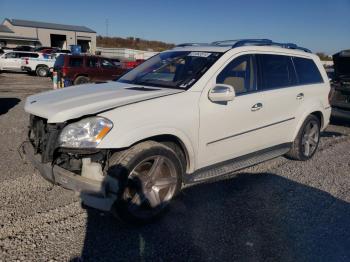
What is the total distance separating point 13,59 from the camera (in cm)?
2212

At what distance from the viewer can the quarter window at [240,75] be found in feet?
13.3

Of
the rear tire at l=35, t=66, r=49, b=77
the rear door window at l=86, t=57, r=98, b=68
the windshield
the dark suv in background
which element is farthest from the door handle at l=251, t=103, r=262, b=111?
the rear tire at l=35, t=66, r=49, b=77

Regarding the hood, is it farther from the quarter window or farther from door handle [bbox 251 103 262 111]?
door handle [bbox 251 103 262 111]

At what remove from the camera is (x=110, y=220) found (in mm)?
3553

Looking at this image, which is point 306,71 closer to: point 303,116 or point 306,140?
point 303,116

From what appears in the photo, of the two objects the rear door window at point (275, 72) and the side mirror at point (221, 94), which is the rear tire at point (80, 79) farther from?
the side mirror at point (221, 94)

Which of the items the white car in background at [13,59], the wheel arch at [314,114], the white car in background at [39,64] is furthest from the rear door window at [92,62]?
the wheel arch at [314,114]

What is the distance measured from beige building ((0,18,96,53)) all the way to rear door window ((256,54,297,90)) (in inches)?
2079

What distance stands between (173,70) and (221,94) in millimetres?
1017

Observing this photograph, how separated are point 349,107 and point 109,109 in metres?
6.70

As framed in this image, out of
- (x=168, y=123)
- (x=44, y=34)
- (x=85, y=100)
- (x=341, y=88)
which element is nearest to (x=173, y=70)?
(x=168, y=123)

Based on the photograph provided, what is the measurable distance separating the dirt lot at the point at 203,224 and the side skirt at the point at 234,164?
35cm

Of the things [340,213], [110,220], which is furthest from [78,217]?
[340,213]

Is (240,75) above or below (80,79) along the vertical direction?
above
